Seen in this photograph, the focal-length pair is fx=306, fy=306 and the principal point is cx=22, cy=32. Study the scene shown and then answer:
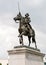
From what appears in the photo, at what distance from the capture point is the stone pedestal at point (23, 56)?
74.0 ft

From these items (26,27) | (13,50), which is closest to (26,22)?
(26,27)

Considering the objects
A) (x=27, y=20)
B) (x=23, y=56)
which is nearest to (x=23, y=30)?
(x=27, y=20)

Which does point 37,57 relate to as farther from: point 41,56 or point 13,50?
point 13,50

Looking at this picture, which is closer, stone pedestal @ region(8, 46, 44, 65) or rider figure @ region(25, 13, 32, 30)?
stone pedestal @ region(8, 46, 44, 65)

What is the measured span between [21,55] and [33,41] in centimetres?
227

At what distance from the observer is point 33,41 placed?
24469 mm

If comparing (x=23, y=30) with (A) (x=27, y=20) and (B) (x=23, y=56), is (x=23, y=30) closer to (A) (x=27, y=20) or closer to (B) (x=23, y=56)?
(A) (x=27, y=20)

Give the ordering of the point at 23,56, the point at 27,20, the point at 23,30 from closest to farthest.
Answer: the point at 23,56 < the point at 23,30 < the point at 27,20

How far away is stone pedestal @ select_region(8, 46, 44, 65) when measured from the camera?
22566 millimetres

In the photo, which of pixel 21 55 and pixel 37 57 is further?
pixel 37 57

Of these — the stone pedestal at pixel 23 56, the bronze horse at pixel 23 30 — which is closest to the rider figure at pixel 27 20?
the bronze horse at pixel 23 30

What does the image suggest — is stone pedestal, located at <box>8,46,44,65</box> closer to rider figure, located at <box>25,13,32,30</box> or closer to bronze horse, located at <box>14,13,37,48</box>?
bronze horse, located at <box>14,13,37,48</box>

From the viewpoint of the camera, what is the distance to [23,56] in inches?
890

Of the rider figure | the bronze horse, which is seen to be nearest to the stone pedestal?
the bronze horse
